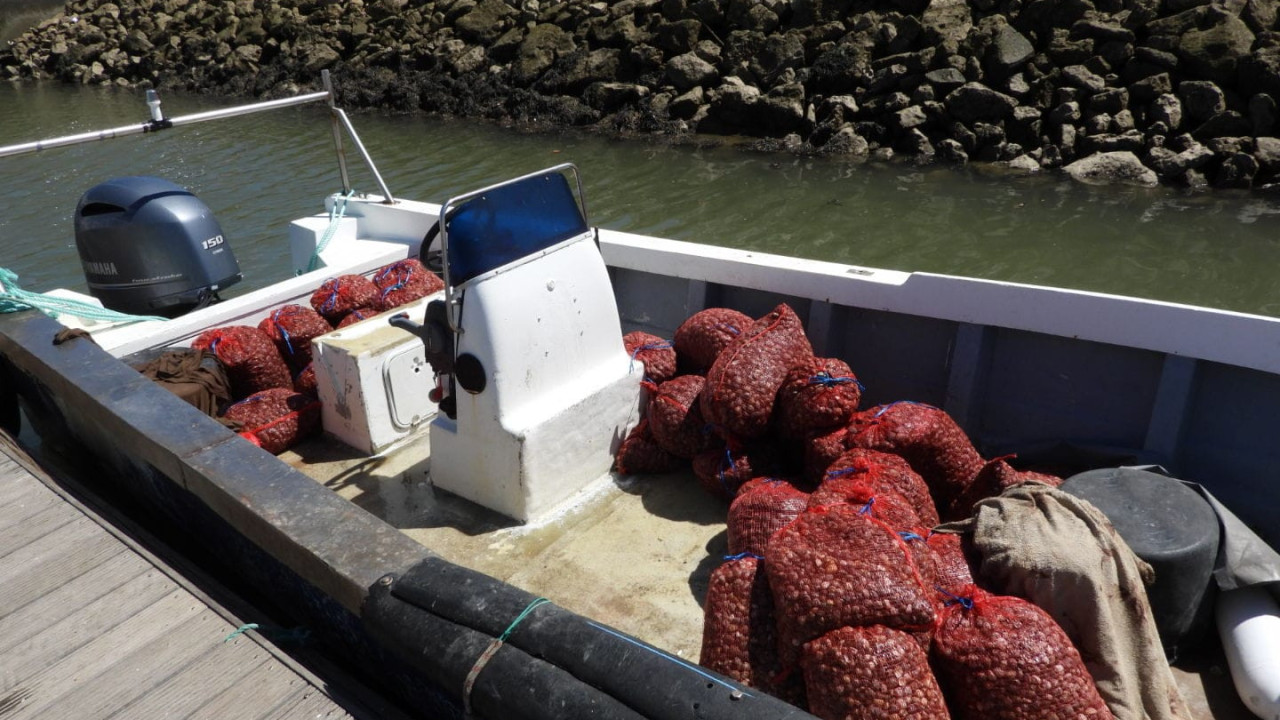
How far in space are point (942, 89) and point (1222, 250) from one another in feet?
15.6

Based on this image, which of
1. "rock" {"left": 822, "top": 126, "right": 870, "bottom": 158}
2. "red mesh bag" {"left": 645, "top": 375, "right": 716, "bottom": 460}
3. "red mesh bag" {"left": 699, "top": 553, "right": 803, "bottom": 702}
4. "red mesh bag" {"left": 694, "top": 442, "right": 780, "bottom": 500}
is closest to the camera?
"red mesh bag" {"left": 699, "top": 553, "right": 803, "bottom": 702}

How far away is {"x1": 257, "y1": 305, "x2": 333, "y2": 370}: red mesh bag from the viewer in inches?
201

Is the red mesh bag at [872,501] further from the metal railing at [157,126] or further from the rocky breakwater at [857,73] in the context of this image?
the rocky breakwater at [857,73]

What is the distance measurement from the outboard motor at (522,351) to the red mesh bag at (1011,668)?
1.87 metres

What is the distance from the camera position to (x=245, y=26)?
23625mm

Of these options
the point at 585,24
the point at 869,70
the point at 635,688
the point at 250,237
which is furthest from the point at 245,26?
the point at 635,688

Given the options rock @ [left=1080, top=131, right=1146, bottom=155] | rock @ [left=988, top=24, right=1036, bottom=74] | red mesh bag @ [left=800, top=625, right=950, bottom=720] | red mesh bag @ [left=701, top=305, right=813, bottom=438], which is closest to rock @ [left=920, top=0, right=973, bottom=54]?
rock @ [left=988, top=24, right=1036, bottom=74]

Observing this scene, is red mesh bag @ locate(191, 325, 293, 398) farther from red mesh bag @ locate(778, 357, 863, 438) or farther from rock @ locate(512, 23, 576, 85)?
rock @ locate(512, 23, 576, 85)

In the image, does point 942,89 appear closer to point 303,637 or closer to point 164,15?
point 303,637

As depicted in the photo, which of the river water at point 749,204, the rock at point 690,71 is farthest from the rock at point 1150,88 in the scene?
the rock at point 690,71

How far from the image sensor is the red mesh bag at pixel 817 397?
382 cm

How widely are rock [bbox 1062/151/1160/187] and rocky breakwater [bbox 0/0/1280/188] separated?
3 cm

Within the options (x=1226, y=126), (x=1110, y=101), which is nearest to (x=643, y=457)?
(x=1110, y=101)

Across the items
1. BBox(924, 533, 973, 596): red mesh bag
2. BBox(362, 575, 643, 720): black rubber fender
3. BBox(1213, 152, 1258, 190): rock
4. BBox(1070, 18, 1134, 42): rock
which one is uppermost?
BBox(1070, 18, 1134, 42): rock
